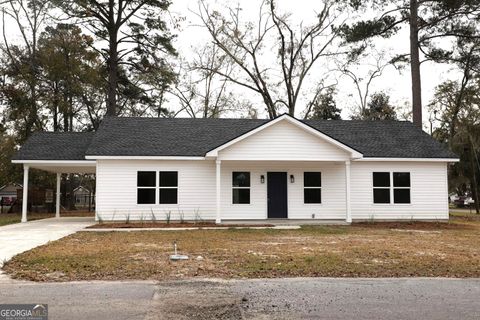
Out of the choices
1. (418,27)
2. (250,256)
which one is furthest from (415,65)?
(250,256)

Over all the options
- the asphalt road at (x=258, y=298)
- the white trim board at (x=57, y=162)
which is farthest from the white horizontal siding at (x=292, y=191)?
the asphalt road at (x=258, y=298)

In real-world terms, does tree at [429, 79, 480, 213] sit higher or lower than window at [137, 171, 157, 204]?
higher

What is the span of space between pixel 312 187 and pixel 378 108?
27.2 metres

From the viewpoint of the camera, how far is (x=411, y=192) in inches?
811

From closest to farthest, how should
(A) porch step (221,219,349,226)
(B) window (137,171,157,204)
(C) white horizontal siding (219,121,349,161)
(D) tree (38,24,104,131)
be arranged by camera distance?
1. (C) white horizontal siding (219,121,349,161)
2. (A) porch step (221,219,349,226)
3. (B) window (137,171,157,204)
4. (D) tree (38,24,104,131)

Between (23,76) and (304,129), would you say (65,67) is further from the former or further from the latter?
(304,129)

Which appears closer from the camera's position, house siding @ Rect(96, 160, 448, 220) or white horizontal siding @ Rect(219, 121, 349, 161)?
white horizontal siding @ Rect(219, 121, 349, 161)

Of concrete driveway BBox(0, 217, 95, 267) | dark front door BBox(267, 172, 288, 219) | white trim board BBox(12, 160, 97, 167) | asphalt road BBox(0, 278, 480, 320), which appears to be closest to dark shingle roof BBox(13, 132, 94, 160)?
white trim board BBox(12, 160, 97, 167)

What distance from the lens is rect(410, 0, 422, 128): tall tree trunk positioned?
27.6m

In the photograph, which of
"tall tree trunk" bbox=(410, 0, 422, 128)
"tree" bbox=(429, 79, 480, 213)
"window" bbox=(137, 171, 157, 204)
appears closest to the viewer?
"window" bbox=(137, 171, 157, 204)

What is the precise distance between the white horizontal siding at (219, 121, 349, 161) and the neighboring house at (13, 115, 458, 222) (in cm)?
4

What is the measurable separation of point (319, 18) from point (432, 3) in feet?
33.4

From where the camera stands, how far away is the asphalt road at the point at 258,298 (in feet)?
18.7

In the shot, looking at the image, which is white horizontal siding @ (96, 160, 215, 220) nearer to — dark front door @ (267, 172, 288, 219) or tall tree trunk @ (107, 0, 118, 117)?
dark front door @ (267, 172, 288, 219)
